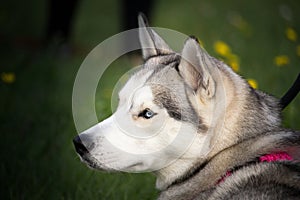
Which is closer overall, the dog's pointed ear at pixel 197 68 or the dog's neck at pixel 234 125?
the dog's pointed ear at pixel 197 68

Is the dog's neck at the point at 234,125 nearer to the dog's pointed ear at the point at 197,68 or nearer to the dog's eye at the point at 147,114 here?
the dog's pointed ear at the point at 197,68

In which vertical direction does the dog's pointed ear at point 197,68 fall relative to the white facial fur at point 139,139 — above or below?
above

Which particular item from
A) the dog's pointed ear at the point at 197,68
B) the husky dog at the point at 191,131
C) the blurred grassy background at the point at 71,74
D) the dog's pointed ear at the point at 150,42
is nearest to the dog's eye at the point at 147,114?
the husky dog at the point at 191,131

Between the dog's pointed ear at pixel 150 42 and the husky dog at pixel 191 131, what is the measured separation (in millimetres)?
402

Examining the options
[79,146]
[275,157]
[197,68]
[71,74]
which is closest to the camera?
[275,157]

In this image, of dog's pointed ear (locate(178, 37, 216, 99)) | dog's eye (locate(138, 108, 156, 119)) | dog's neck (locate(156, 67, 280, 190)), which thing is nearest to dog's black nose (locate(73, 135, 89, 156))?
dog's eye (locate(138, 108, 156, 119))

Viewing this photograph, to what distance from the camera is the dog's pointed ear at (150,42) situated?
3.94m

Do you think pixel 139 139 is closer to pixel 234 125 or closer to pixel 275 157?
pixel 234 125

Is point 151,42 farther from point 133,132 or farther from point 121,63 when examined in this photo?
point 121,63

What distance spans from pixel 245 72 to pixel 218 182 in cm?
317

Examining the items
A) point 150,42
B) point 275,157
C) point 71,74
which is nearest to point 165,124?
point 275,157

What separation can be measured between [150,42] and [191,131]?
32.6 inches

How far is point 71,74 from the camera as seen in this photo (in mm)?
8172

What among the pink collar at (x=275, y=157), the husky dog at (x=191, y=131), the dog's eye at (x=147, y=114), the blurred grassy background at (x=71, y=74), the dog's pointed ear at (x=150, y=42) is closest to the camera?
the pink collar at (x=275, y=157)
